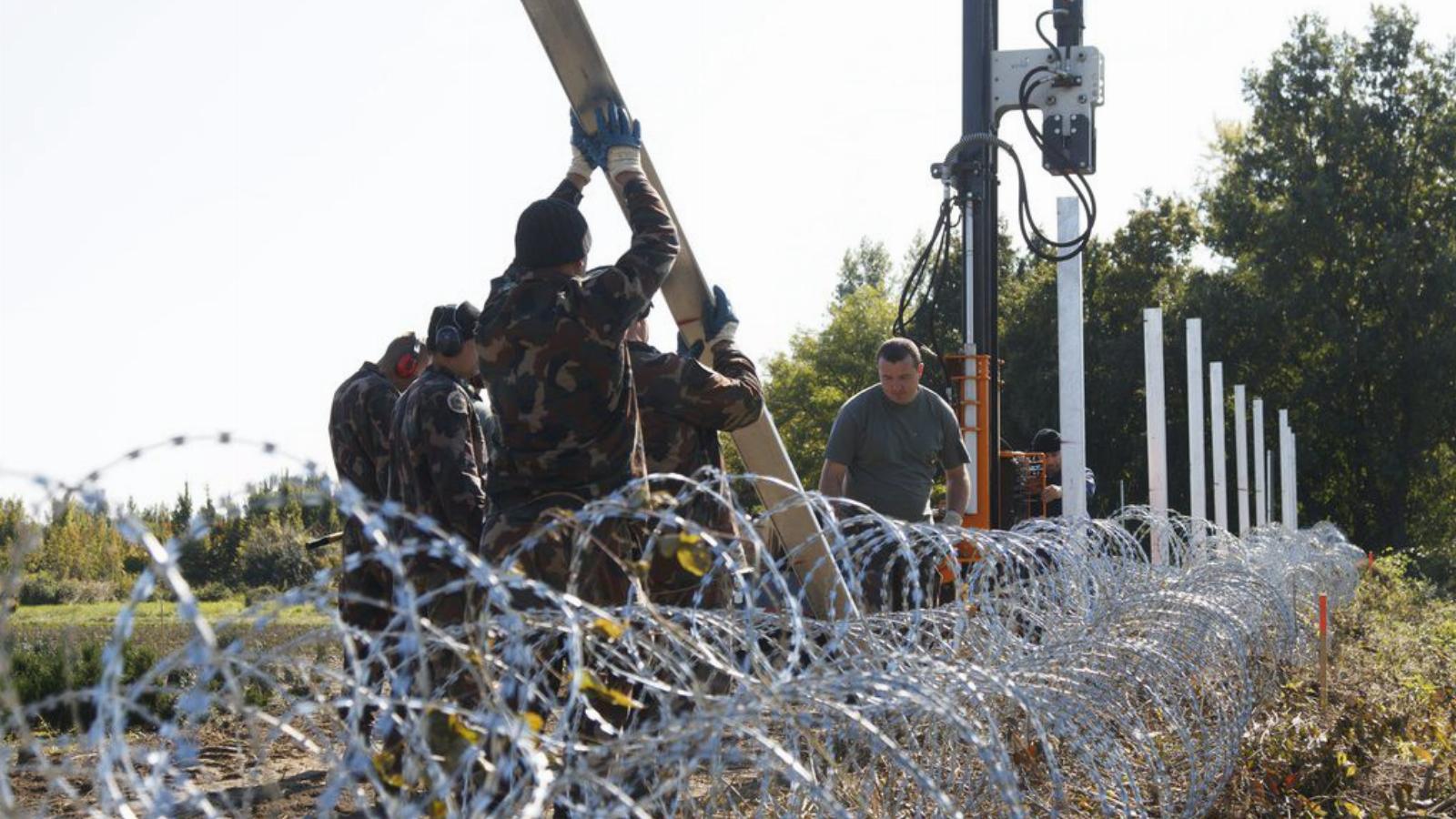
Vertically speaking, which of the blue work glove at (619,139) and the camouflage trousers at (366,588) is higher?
the blue work glove at (619,139)

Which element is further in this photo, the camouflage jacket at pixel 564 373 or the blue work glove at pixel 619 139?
the blue work glove at pixel 619 139

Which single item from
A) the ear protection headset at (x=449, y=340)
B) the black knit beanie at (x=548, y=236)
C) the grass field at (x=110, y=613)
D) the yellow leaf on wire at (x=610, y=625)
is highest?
the black knit beanie at (x=548, y=236)

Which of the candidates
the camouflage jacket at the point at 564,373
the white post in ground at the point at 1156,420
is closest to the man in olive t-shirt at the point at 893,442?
the camouflage jacket at the point at 564,373

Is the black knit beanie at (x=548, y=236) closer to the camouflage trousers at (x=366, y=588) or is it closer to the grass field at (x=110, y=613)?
the camouflage trousers at (x=366, y=588)

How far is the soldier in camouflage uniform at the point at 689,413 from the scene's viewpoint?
5453mm

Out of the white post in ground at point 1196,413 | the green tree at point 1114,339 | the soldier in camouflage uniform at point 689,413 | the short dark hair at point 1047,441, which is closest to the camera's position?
the soldier in camouflage uniform at point 689,413

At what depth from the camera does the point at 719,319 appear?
244 inches

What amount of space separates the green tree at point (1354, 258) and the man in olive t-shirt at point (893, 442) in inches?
1372

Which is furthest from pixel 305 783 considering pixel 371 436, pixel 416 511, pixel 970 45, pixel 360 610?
pixel 970 45

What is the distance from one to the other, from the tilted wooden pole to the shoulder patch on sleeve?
813 mm

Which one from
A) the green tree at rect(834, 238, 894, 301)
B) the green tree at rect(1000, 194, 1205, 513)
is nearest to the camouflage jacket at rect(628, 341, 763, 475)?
the green tree at rect(1000, 194, 1205, 513)

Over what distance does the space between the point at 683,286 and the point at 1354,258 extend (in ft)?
127

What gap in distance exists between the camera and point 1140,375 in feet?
140

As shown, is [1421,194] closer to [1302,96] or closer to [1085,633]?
[1302,96]
